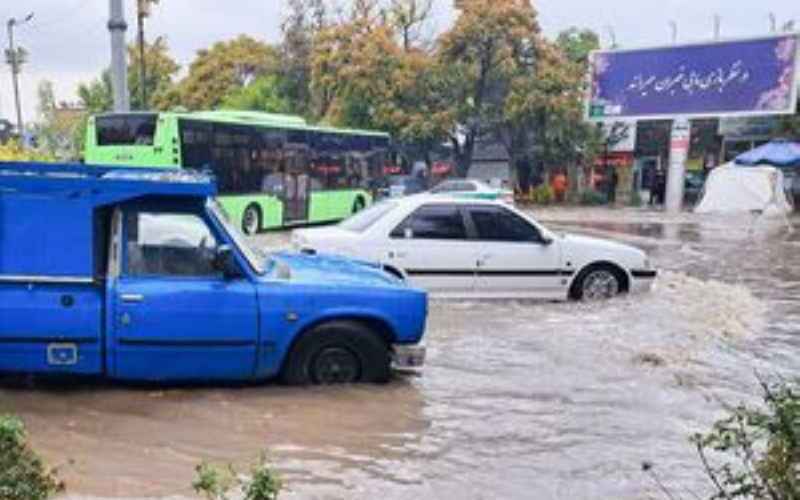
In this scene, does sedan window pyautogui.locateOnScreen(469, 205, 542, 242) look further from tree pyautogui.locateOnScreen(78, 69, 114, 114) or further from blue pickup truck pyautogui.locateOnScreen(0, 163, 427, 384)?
tree pyautogui.locateOnScreen(78, 69, 114, 114)

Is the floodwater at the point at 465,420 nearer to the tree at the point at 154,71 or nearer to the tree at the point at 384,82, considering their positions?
the tree at the point at 384,82

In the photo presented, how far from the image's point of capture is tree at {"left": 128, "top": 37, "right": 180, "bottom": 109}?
62.6m

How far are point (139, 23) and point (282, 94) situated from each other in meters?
10.4

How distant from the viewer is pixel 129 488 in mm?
5805

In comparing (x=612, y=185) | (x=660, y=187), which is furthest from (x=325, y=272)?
(x=612, y=185)

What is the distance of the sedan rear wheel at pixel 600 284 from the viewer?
13.6m

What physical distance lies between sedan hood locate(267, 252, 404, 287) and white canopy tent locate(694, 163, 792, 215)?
1236 inches

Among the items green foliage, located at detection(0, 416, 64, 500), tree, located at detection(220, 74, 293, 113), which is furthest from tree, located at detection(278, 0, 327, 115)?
green foliage, located at detection(0, 416, 64, 500)

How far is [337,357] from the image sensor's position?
320 inches

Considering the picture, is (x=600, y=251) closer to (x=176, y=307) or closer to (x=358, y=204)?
(x=176, y=307)

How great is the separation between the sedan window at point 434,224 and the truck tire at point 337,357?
4.79 meters

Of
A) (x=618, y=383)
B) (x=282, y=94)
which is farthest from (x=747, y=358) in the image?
(x=282, y=94)

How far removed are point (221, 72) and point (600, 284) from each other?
4744 centimetres

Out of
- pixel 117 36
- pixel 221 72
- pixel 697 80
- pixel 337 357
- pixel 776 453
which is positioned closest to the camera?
pixel 776 453
